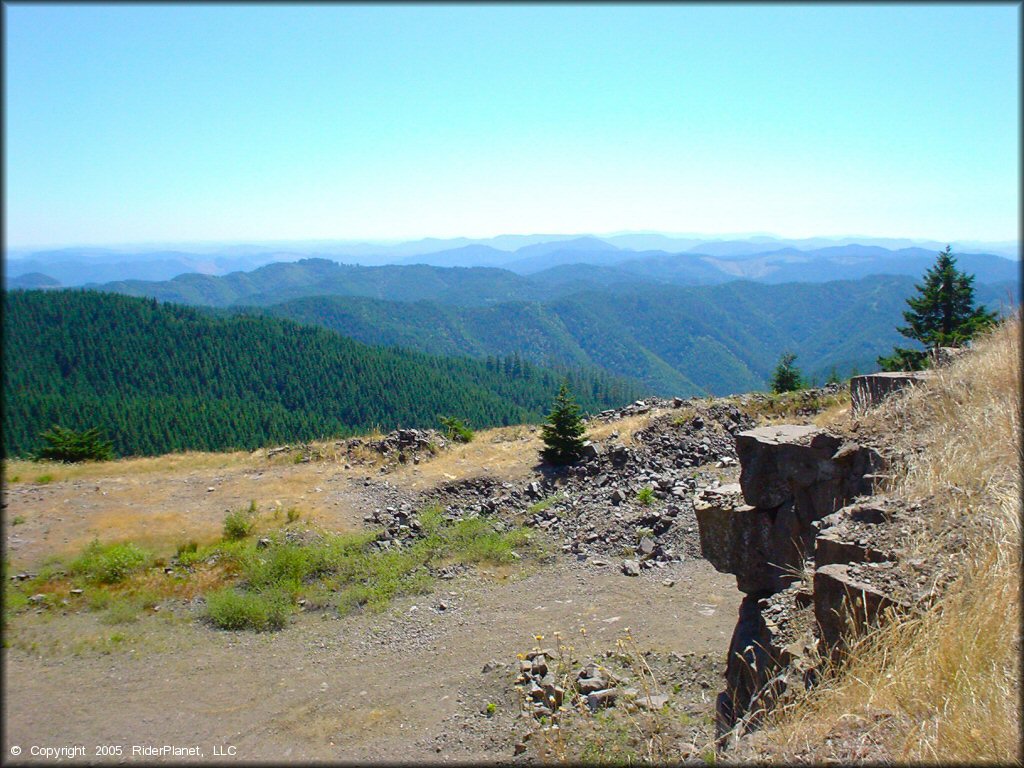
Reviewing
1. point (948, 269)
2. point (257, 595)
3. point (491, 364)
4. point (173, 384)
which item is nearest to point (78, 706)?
point (257, 595)

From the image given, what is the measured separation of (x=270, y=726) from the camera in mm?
6895

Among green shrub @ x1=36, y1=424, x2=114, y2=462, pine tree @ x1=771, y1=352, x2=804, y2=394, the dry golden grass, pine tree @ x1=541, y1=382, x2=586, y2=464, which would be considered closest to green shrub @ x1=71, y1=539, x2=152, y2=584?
the dry golden grass

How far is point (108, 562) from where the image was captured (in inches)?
435

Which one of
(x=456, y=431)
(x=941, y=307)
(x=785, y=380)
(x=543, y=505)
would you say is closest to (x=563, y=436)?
(x=543, y=505)

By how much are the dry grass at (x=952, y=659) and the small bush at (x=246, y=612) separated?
26.8ft

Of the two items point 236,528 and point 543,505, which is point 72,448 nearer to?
point 236,528

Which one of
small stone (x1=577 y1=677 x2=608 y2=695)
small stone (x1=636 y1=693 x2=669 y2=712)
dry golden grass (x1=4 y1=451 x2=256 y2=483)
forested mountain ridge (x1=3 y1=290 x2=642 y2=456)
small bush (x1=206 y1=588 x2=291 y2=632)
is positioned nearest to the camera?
small stone (x1=636 y1=693 x2=669 y2=712)

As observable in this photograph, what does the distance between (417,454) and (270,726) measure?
33.4 feet

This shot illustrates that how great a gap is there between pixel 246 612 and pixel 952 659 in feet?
31.3

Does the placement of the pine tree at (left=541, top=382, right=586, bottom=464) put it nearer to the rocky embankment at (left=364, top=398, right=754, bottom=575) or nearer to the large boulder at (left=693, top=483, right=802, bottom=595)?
the rocky embankment at (left=364, top=398, right=754, bottom=575)

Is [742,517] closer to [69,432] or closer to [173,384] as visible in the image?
[69,432]

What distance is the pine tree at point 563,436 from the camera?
15531mm

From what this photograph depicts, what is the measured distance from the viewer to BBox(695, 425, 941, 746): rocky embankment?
4613 millimetres

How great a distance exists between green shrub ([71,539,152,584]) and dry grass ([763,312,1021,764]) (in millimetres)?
11425
